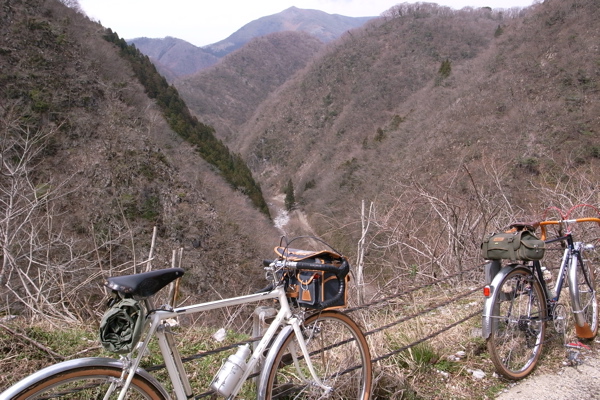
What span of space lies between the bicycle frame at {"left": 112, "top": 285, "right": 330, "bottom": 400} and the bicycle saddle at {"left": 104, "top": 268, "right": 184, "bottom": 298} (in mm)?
109

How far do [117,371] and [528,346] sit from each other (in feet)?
9.35

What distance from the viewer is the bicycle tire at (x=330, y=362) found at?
2.19 metres

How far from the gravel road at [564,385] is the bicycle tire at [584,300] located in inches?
11.1

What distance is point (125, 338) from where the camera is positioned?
4.82 ft

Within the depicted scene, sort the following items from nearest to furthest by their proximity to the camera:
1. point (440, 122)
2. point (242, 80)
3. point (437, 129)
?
point (437, 129) → point (440, 122) → point (242, 80)

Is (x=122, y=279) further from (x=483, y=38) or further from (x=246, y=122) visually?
(x=246, y=122)

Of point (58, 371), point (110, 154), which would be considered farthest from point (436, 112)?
point (58, 371)

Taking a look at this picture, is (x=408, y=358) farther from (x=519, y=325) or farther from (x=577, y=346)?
(x=577, y=346)

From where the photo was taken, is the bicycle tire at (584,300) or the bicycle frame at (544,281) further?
the bicycle tire at (584,300)

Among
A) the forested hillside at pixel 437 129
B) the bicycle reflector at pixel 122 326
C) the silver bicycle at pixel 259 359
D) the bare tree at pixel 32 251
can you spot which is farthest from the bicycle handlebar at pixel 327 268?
the forested hillside at pixel 437 129

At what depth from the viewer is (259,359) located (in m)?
2.03

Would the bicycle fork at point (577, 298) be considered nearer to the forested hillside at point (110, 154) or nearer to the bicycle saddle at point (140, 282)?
the bicycle saddle at point (140, 282)

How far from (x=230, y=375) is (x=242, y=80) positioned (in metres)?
119

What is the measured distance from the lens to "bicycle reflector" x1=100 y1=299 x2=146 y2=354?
4.81 feet
